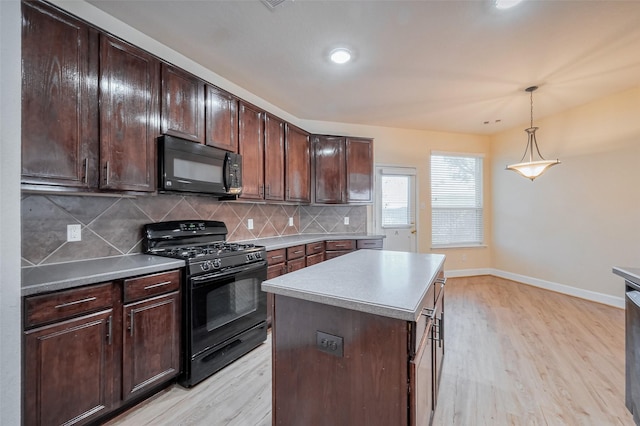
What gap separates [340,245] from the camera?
3852 millimetres

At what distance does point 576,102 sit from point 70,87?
5620 mm

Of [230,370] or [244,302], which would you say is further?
[244,302]

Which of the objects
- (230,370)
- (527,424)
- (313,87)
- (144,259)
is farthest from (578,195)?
(144,259)

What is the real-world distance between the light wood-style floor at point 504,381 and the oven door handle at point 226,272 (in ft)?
2.62

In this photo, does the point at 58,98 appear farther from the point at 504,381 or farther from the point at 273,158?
the point at 504,381

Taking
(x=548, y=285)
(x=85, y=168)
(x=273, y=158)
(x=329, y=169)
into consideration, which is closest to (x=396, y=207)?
(x=329, y=169)

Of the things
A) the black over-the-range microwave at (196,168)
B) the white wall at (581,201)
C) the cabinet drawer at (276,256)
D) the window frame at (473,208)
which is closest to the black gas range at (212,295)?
the cabinet drawer at (276,256)

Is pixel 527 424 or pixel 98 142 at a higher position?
pixel 98 142

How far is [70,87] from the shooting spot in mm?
1624

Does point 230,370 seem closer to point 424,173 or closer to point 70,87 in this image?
point 70,87

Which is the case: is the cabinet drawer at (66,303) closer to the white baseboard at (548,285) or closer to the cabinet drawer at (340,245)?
the cabinet drawer at (340,245)

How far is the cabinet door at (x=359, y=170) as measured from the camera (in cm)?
415

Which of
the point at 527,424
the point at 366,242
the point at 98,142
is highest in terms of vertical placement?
the point at 98,142

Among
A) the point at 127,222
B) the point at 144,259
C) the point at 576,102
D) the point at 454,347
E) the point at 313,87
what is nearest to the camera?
the point at 144,259
